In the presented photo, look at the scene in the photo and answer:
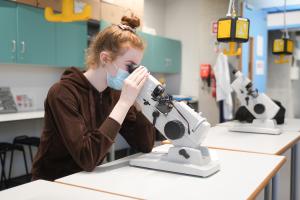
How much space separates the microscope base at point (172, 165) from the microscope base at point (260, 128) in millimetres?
1341

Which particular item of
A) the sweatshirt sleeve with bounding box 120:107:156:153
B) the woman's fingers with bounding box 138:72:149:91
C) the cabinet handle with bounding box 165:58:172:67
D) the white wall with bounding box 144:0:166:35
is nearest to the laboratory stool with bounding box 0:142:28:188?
the sweatshirt sleeve with bounding box 120:107:156:153

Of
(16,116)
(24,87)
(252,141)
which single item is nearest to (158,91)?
(252,141)

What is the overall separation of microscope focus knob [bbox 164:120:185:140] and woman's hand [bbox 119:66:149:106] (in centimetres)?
19

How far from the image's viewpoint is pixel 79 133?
4.44 feet

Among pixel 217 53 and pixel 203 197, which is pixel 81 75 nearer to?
pixel 203 197

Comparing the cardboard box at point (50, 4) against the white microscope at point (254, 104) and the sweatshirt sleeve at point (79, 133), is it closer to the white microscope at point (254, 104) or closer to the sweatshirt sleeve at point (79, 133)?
the white microscope at point (254, 104)

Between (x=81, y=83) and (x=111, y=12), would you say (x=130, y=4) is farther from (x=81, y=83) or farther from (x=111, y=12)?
(x=81, y=83)

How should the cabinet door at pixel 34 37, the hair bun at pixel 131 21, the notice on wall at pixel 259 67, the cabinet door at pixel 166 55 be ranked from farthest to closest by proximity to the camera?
1. the notice on wall at pixel 259 67
2. the cabinet door at pixel 166 55
3. the cabinet door at pixel 34 37
4. the hair bun at pixel 131 21

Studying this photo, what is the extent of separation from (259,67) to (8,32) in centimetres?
407

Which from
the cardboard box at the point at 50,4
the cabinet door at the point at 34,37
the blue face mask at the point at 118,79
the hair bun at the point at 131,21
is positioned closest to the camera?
the blue face mask at the point at 118,79

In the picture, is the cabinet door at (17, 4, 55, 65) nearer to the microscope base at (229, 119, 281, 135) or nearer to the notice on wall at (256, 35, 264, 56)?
the microscope base at (229, 119, 281, 135)

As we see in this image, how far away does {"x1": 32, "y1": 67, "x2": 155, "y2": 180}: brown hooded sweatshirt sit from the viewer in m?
1.36

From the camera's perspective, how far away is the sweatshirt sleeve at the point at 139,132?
1.70 metres

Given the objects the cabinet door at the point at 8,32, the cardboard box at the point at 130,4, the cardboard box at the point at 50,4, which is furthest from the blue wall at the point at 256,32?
the cabinet door at the point at 8,32
